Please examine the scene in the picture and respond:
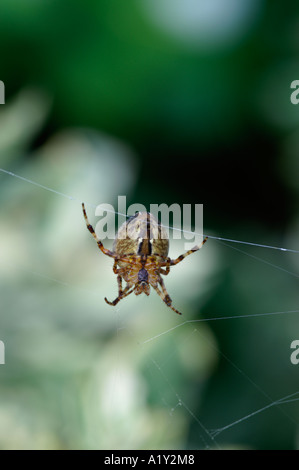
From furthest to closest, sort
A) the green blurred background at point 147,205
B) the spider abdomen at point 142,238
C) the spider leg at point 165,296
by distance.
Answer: the spider leg at point 165,296, the spider abdomen at point 142,238, the green blurred background at point 147,205

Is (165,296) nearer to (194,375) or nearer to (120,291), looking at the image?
(120,291)

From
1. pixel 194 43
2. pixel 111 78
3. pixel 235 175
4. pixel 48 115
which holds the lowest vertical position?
pixel 235 175

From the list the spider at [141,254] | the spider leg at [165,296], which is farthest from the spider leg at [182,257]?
the spider leg at [165,296]

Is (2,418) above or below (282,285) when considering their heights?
below

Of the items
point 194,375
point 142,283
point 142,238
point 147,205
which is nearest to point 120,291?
point 142,283

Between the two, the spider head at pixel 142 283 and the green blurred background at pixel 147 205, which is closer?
the green blurred background at pixel 147 205

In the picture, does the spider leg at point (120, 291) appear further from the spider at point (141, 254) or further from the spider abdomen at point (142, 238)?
the spider abdomen at point (142, 238)
